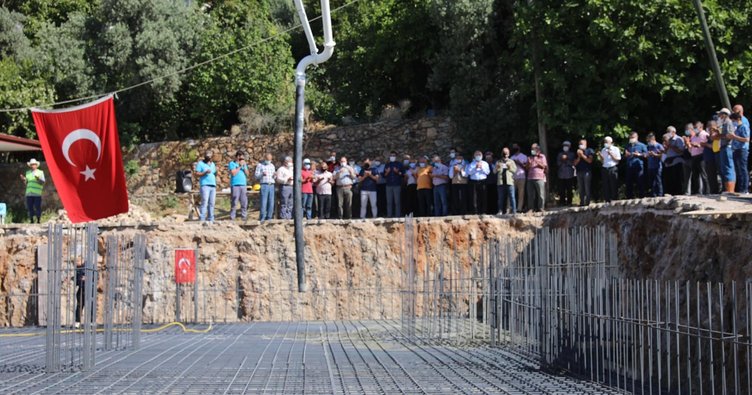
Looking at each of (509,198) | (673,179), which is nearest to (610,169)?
(673,179)

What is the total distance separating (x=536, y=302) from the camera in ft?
41.8

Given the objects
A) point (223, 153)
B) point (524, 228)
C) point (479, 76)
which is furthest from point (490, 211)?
point (223, 153)

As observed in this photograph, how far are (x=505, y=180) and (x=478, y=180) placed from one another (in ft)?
2.54

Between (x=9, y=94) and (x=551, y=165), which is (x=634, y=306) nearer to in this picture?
(x=551, y=165)

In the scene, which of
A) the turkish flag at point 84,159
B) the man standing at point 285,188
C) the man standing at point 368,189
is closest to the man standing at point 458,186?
the man standing at point 368,189

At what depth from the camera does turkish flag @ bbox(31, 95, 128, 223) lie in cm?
1232

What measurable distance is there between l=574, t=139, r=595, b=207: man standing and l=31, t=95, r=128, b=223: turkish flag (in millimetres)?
11151

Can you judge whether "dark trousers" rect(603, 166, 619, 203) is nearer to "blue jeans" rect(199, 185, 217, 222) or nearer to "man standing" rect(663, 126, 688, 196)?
"man standing" rect(663, 126, 688, 196)

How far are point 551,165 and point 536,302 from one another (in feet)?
47.9

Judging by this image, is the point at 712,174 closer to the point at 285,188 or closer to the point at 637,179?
the point at 637,179

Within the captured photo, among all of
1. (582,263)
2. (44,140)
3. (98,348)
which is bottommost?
(98,348)

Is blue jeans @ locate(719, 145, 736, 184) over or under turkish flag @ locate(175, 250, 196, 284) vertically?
over

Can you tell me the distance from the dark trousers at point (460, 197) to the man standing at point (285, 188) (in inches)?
143

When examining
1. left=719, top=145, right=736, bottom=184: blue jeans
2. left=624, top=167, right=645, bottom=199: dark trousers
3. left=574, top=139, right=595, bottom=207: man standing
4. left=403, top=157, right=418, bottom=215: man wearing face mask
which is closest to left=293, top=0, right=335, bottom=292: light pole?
left=403, top=157, right=418, bottom=215: man wearing face mask
